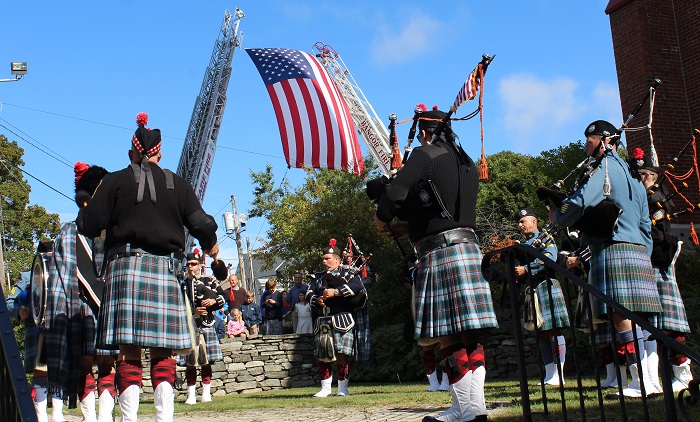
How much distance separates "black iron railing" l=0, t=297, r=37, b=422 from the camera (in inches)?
120

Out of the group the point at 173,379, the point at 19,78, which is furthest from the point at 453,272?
the point at 19,78

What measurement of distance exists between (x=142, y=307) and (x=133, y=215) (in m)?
0.60

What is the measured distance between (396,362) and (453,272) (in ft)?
30.2

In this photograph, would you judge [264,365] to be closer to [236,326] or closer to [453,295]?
[236,326]

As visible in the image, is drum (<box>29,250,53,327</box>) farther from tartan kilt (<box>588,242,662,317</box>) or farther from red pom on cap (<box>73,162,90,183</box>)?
tartan kilt (<box>588,242,662,317</box>)

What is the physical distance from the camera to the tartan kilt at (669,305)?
666 centimetres

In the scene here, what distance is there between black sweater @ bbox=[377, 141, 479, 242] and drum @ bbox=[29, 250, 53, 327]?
10.3 feet

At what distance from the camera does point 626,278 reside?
588cm

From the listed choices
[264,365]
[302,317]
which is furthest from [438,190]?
[302,317]

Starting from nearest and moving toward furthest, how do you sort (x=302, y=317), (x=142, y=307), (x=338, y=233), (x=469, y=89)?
1. (x=142, y=307)
2. (x=469, y=89)
3. (x=302, y=317)
4. (x=338, y=233)

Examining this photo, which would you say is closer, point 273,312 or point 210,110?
point 273,312

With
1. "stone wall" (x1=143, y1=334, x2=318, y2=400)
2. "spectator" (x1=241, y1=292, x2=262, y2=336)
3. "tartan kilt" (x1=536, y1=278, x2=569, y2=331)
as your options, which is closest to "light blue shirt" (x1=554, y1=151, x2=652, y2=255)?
"tartan kilt" (x1=536, y1=278, x2=569, y2=331)

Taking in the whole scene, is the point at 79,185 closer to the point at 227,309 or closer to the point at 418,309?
the point at 418,309

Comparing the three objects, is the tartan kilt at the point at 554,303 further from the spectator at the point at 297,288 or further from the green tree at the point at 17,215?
the green tree at the point at 17,215
